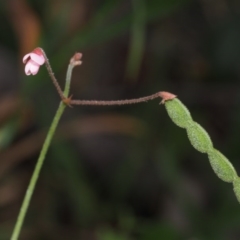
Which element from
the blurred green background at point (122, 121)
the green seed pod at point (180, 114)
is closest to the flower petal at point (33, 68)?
the green seed pod at point (180, 114)

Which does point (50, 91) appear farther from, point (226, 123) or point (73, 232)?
point (226, 123)

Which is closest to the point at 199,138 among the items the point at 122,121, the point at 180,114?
the point at 180,114

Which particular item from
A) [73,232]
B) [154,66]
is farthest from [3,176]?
[154,66]

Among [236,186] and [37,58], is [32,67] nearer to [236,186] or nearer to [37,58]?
[37,58]

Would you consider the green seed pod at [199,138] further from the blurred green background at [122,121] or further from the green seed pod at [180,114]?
the blurred green background at [122,121]

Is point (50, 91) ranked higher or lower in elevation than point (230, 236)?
higher

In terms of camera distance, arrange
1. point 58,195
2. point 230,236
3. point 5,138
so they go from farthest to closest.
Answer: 1. point 58,195
2. point 230,236
3. point 5,138

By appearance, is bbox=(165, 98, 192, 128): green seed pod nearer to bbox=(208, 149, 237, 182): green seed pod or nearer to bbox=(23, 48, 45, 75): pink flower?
bbox=(208, 149, 237, 182): green seed pod

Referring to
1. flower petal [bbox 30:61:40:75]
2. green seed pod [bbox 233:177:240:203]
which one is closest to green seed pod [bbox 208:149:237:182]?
green seed pod [bbox 233:177:240:203]
